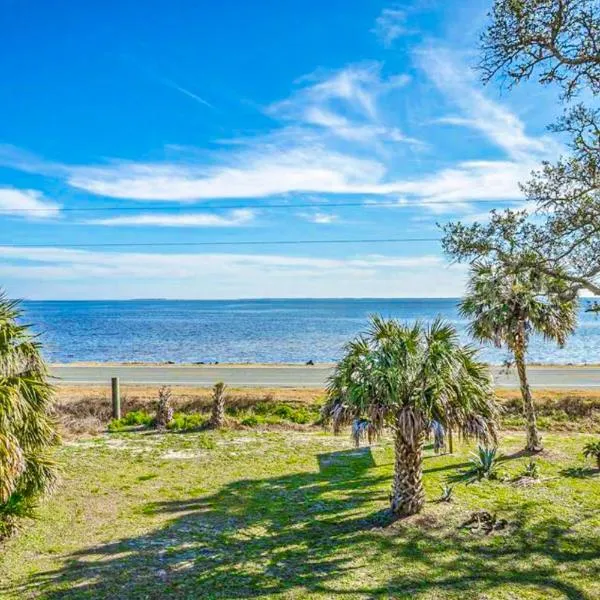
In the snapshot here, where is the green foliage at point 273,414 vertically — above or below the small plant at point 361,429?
below

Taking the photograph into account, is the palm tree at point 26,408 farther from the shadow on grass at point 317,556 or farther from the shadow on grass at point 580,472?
the shadow on grass at point 580,472

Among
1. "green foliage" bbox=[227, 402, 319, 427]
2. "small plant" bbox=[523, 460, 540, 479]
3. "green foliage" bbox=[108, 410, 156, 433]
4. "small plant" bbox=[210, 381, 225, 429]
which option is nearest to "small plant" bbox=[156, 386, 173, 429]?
"green foliage" bbox=[108, 410, 156, 433]

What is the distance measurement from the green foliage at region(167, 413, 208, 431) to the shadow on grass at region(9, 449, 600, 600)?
612 cm

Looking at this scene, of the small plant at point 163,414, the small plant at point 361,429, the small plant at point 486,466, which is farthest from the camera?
the small plant at point 163,414

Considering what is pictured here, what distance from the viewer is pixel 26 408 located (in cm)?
752

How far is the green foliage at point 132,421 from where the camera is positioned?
1631cm

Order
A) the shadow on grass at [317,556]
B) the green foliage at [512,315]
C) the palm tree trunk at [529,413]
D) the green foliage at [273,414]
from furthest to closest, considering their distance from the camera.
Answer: the green foliage at [273,414] < the palm tree trunk at [529,413] < the green foliage at [512,315] < the shadow on grass at [317,556]

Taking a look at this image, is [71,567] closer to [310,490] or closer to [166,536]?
[166,536]

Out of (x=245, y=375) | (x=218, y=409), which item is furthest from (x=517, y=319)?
(x=245, y=375)

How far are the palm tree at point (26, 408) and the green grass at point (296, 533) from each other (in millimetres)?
748

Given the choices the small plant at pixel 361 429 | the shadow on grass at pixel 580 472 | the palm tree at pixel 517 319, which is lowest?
the shadow on grass at pixel 580 472

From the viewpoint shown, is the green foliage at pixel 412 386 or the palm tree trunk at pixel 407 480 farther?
the palm tree trunk at pixel 407 480

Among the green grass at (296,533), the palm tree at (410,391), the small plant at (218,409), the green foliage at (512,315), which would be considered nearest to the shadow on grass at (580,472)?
the green grass at (296,533)

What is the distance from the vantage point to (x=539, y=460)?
487 inches
